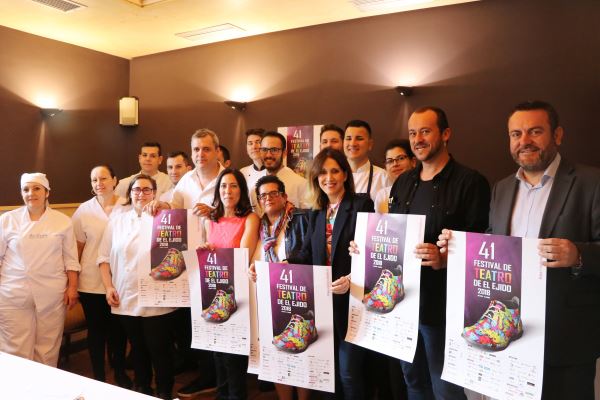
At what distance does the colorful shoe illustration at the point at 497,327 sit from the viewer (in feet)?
5.40

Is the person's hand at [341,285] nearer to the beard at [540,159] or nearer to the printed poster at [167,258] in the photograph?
the beard at [540,159]

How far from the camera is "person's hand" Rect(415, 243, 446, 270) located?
74.5 inches

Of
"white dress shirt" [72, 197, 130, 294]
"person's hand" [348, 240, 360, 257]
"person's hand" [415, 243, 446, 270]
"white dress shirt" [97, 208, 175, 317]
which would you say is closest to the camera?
"person's hand" [415, 243, 446, 270]

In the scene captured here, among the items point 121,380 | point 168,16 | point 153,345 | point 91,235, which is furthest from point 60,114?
point 153,345

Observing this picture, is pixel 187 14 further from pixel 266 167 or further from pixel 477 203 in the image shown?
pixel 477 203

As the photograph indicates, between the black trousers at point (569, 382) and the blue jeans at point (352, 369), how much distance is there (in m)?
0.86

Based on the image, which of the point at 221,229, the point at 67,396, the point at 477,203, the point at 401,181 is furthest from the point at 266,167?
the point at 67,396

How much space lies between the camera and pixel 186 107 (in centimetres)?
601

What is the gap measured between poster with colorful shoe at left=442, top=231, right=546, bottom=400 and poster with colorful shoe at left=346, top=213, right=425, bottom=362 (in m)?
0.16

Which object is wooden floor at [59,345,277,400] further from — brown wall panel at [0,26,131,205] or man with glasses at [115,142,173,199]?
brown wall panel at [0,26,131,205]

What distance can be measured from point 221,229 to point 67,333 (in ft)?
6.88

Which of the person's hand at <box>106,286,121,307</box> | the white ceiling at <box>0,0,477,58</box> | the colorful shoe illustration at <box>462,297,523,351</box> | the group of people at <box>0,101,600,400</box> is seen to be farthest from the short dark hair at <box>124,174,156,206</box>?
the colorful shoe illustration at <box>462,297,523,351</box>

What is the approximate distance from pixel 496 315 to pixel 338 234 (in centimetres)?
86

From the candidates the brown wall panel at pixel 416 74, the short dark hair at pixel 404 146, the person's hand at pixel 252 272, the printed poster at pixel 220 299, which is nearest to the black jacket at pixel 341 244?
the person's hand at pixel 252 272
